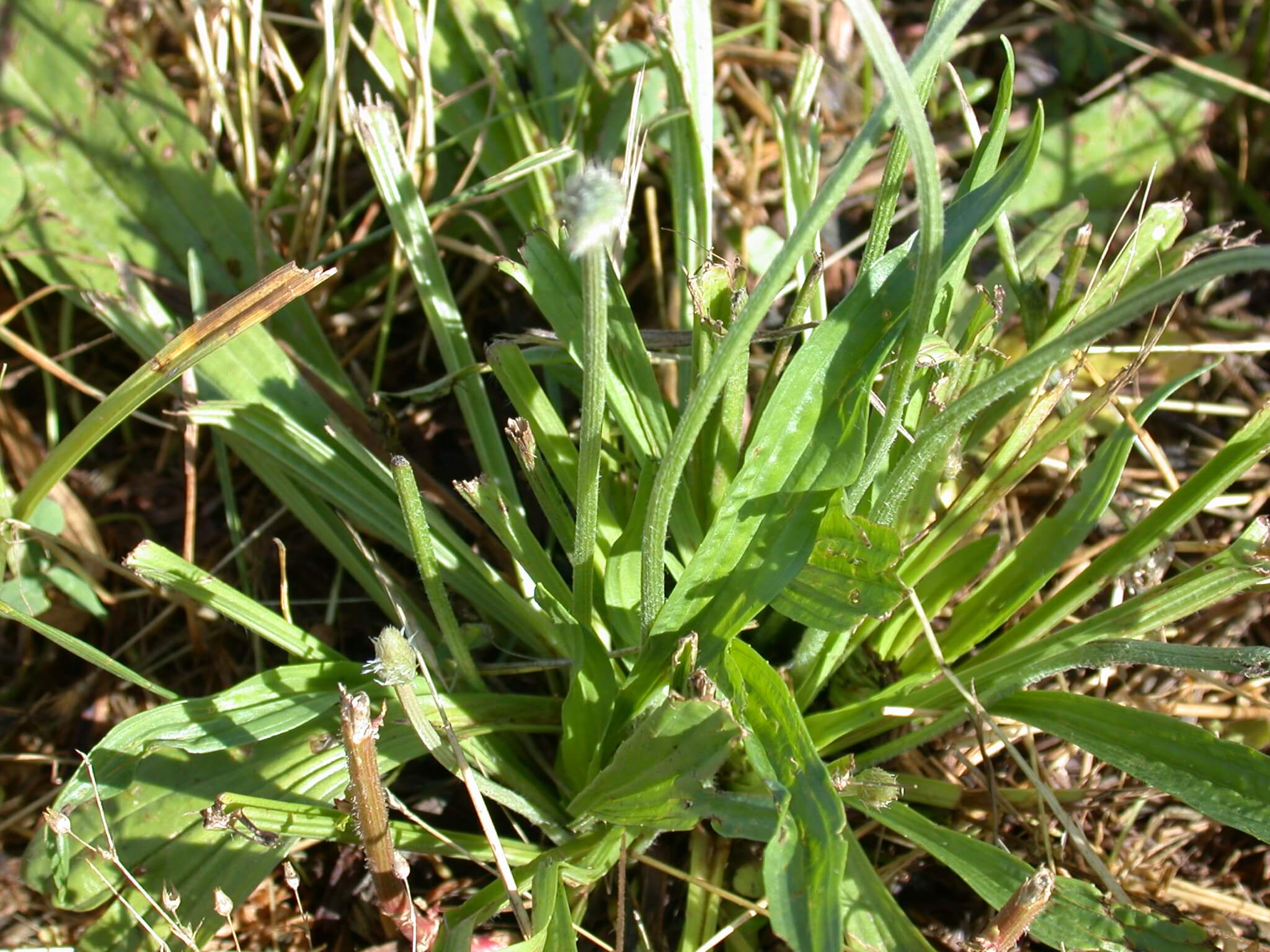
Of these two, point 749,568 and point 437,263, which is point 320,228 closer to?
point 437,263

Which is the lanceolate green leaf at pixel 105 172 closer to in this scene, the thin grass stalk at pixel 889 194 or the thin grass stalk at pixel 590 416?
the thin grass stalk at pixel 590 416

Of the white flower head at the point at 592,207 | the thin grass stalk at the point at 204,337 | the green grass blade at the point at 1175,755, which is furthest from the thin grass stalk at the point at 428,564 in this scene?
the green grass blade at the point at 1175,755

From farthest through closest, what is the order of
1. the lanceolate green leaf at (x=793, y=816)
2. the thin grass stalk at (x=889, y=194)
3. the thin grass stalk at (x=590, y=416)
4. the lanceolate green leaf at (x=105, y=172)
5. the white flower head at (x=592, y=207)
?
the lanceolate green leaf at (x=105, y=172) → the thin grass stalk at (x=889, y=194) → the lanceolate green leaf at (x=793, y=816) → the thin grass stalk at (x=590, y=416) → the white flower head at (x=592, y=207)

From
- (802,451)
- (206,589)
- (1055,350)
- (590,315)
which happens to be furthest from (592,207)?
(206,589)

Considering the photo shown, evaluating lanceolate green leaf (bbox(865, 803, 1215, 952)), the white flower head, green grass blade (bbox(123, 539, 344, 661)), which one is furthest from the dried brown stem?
lanceolate green leaf (bbox(865, 803, 1215, 952))

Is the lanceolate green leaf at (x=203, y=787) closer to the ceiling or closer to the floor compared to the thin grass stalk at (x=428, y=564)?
closer to the floor

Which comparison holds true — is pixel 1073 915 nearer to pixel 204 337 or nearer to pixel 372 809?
pixel 372 809

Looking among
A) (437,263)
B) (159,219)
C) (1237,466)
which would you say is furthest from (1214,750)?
(159,219)
